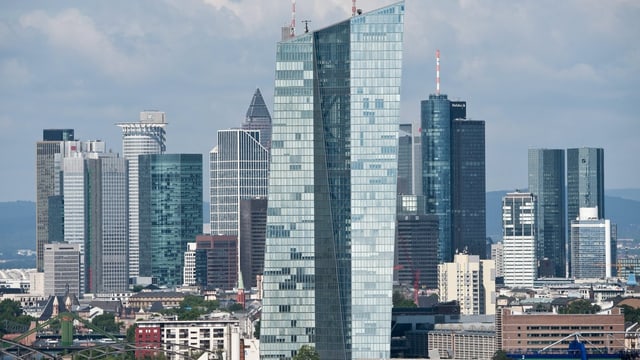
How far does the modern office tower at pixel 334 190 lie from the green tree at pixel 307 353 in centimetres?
77

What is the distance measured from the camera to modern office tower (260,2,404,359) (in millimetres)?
138250

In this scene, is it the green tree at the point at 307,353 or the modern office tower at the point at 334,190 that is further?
the modern office tower at the point at 334,190

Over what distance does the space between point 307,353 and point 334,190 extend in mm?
9565

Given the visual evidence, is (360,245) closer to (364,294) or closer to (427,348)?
(364,294)

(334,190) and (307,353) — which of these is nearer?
(307,353)

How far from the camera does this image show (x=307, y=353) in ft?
445

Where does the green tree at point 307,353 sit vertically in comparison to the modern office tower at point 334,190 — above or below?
below

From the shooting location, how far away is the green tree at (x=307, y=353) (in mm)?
135087

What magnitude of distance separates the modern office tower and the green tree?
773 mm

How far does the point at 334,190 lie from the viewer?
13950 cm

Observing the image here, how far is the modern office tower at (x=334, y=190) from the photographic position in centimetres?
13825

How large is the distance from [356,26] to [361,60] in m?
1.91

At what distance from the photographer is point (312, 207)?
13850 centimetres

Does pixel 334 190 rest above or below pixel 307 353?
above
